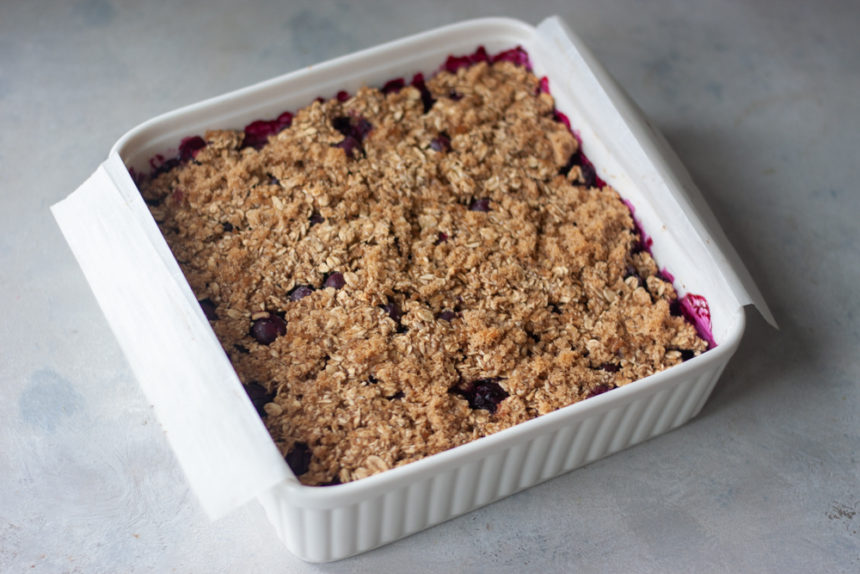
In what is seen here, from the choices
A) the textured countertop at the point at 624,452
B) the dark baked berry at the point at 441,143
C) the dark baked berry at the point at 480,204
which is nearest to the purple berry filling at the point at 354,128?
the dark baked berry at the point at 441,143

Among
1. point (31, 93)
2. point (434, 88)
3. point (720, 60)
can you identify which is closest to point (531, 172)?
point (434, 88)

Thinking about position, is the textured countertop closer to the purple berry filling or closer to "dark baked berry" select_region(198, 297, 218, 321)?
"dark baked berry" select_region(198, 297, 218, 321)

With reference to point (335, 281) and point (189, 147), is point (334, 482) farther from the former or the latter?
point (189, 147)

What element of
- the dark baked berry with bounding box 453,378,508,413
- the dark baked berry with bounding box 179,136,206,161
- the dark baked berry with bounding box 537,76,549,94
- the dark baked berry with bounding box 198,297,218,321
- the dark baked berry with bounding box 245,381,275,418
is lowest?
the dark baked berry with bounding box 453,378,508,413

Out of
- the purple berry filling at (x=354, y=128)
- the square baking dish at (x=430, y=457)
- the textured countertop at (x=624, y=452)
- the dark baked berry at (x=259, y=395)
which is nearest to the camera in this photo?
the square baking dish at (x=430, y=457)

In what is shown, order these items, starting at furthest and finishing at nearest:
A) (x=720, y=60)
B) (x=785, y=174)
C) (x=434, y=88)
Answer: (x=720, y=60) < (x=785, y=174) < (x=434, y=88)

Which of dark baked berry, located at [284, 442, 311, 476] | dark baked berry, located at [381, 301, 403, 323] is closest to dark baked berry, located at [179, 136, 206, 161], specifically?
dark baked berry, located at [381, 301, 403, 323]

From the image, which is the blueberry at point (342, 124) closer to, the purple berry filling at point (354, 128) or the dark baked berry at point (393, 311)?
the purple berry filling at point (354, 128)

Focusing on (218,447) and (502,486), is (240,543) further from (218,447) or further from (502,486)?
(502,486)
